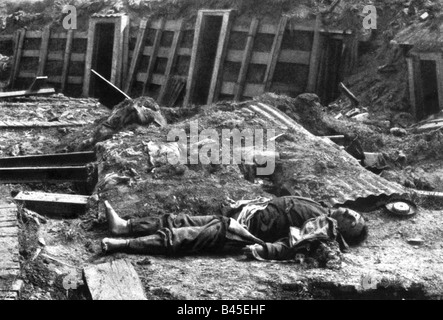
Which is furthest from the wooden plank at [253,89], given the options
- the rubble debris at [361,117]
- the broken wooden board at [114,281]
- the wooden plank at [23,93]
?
the broken wooden board at [114,281]

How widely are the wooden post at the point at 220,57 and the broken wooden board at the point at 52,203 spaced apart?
673 centimetres

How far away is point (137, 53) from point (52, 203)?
9.05 m

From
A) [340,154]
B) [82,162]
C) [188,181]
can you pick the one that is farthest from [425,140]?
[82,162]

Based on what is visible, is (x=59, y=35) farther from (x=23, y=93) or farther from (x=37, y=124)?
(x=37, y=124)

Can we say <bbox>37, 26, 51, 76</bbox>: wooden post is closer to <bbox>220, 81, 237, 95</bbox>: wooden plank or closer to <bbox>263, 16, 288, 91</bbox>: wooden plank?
<bbox>220, 81, 237, 95</bbox>: wooden plank

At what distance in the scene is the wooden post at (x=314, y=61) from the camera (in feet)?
46.5

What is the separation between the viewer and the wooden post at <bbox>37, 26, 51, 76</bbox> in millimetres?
19359

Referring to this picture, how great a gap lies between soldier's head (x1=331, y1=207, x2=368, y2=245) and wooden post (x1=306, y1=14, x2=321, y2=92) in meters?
6.70

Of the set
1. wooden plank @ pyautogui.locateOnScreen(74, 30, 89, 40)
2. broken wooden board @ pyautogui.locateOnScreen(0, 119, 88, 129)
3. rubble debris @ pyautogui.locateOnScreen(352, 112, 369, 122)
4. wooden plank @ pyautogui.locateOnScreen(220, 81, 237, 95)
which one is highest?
wooden plank @ pyautogui.locateOnScreen(74, 30, 89, 40)

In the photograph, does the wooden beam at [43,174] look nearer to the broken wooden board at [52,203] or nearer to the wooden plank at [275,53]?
the broken wooden board at [52,203]

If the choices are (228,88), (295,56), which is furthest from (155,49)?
(295,56)

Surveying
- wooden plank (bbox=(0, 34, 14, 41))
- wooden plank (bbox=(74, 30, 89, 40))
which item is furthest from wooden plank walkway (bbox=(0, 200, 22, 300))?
wooden plank (bbox=(0, 34, 14, 41))

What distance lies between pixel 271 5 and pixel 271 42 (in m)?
0.76
